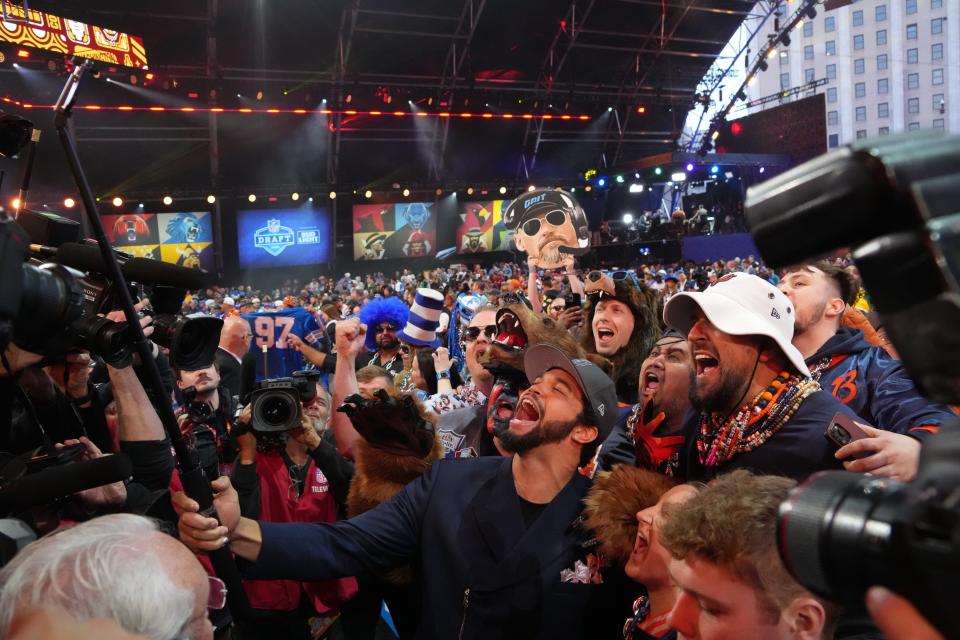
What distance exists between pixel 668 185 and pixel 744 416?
3013cm

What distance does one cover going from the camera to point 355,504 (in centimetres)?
299

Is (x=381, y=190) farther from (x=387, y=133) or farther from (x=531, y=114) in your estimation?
(x=531, y=114)

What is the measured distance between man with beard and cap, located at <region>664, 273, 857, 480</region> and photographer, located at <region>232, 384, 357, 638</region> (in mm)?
1545

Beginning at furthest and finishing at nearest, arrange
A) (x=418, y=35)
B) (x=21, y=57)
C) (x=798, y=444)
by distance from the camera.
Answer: (x=418, y=35)
(x=21, y=57)
(x=798, y=444)

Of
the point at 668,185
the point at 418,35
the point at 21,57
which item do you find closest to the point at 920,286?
the point at 21,57

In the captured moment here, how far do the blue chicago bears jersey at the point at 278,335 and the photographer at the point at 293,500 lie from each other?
2999mm

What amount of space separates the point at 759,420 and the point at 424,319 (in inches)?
140

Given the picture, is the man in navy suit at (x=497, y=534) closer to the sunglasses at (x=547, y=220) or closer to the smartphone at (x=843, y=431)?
the smartphone at (x=843, y=431)

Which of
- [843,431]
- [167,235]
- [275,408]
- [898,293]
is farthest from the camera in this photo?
[167,235]

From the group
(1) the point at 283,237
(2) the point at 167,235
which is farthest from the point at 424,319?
(1) the point at 283,237

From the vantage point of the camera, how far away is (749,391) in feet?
8.50

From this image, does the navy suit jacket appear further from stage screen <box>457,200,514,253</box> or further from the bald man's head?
stage screen <box>457,200,514,253</box>

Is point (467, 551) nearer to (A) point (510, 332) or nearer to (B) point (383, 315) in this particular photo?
(A) point (510, 332)

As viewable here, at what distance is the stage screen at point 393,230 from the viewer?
25.1 metres
